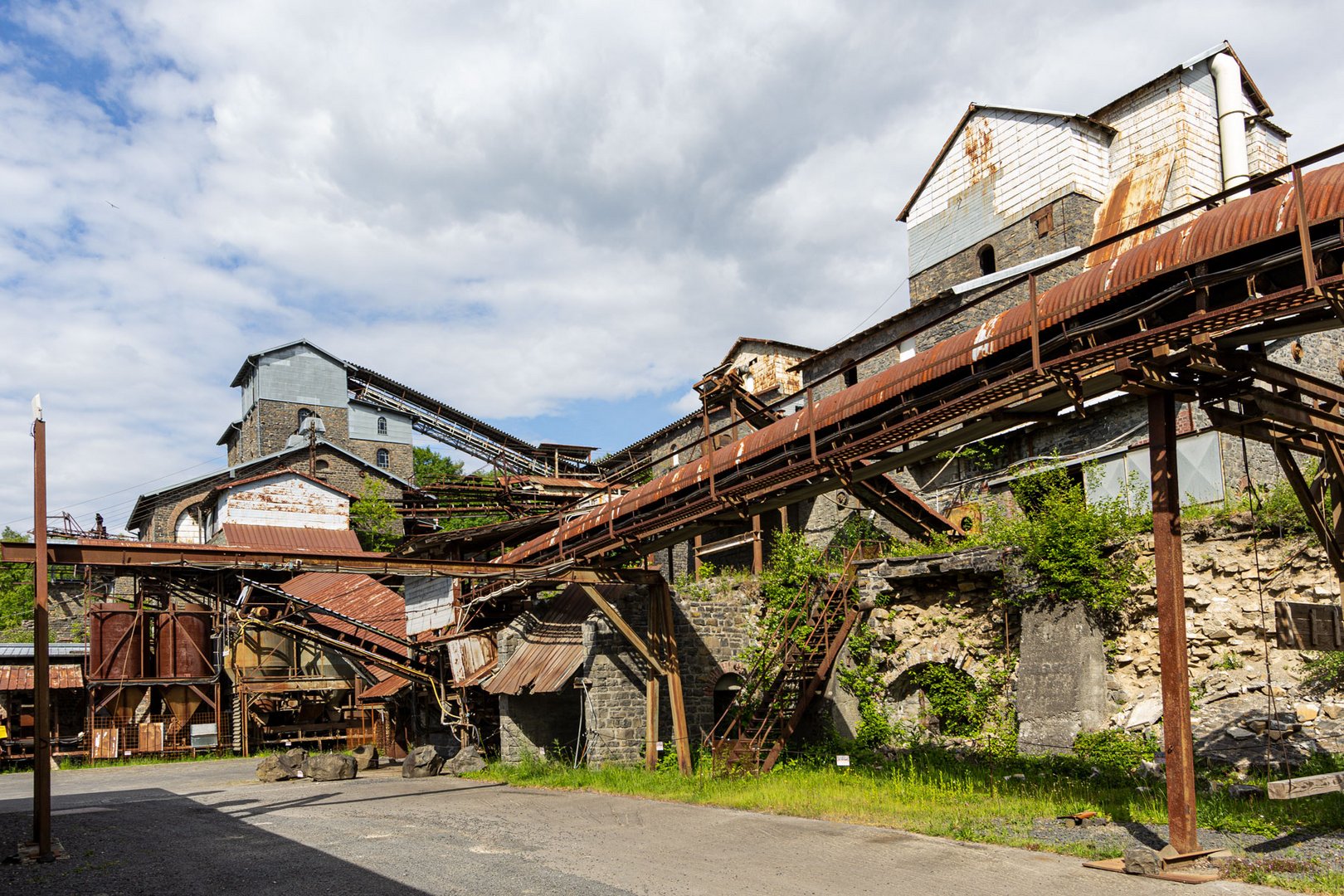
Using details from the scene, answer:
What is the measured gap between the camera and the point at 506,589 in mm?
18266

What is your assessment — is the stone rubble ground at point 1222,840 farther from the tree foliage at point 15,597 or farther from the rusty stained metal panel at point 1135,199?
the tree foliage at point 15,597

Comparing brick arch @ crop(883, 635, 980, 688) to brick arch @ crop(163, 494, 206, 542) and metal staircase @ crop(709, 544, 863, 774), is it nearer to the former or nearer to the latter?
metal staircase @ crop(709, 544, 863, 774)

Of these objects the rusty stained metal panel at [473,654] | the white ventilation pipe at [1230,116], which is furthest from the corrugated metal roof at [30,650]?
the white ventilation pipe at [1230,116]

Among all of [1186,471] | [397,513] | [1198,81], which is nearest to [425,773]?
[1186,471]

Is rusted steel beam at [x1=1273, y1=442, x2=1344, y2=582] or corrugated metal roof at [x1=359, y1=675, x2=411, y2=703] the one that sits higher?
rusted steel beam at [x1=1273, y1=442, x2=1344, y2=582]

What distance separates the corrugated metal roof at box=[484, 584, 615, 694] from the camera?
60.7 feet

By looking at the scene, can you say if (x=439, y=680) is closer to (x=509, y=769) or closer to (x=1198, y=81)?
(x=509, y=769)

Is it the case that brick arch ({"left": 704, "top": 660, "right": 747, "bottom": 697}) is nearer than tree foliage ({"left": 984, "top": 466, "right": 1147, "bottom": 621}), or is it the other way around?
tree foliage ({"left": 984, "top": 466, "right": 1147, "bottom": 621})

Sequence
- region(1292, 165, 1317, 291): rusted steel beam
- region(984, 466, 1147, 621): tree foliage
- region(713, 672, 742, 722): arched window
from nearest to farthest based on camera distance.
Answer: region(1292, 165, 1317, 291): rusted steel beam, region(984, 466, 1147, 621): tree foliage, region(713, 672, 742, 722): arched window

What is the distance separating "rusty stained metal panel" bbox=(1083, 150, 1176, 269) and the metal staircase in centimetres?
1240

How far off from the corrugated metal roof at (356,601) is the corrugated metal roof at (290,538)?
8002mm

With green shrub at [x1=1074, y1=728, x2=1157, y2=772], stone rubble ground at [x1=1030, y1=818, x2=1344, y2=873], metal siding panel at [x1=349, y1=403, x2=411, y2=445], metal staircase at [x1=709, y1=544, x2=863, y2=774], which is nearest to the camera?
stone rubble ground at [x1=1030, y1=818, x2=1344, y2=873]

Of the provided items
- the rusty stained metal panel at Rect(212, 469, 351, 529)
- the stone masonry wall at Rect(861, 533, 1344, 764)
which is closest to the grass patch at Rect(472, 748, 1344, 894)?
the stone masonry wall at Rect(861, 533, 1344, 764)

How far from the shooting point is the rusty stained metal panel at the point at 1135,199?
82.2ft
